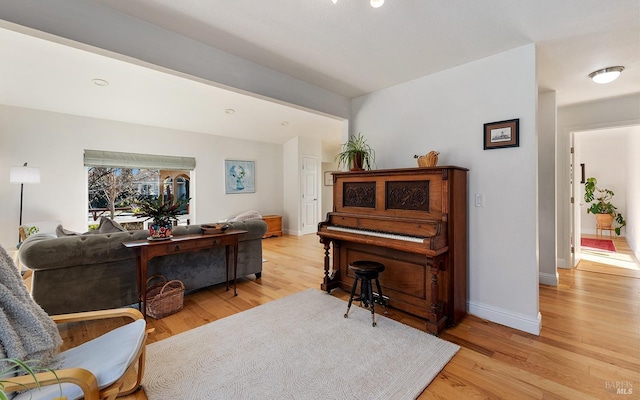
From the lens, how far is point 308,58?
2711 mm

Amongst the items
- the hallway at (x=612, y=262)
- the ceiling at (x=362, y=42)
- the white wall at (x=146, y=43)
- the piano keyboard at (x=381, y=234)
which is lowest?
the hallway at (x=612, y=262)

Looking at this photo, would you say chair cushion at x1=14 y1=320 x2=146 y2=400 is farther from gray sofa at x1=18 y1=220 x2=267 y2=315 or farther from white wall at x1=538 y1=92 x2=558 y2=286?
white wall at x1=538 y1=92 x2=558 y2=286

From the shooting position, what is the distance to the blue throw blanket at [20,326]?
3.80ft

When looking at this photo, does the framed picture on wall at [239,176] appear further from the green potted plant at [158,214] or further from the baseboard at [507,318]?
the baseboard at [507,318]

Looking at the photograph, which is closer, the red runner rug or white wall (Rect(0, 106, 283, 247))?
white wall (Rect(0, 106, 283, 247))

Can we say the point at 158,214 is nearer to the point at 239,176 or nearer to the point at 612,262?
the point at 239,176

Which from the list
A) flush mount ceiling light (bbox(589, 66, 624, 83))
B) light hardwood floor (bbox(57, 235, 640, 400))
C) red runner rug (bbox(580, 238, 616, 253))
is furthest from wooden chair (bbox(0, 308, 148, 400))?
red runner rug (bbox(580, 238, 616, 253))

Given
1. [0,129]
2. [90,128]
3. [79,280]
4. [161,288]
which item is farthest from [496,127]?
[0,129]

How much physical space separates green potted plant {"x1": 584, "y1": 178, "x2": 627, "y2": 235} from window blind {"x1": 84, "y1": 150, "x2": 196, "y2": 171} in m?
9.26

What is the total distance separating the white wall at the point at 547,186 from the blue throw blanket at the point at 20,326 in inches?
186

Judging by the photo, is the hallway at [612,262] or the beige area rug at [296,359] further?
the hallway at [612,262]

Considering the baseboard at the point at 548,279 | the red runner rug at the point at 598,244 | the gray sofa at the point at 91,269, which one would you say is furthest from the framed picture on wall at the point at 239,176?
the red runner rug at the point at 598,244

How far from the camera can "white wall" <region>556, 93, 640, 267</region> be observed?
3748mm

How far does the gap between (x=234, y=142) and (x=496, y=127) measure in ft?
18.5
